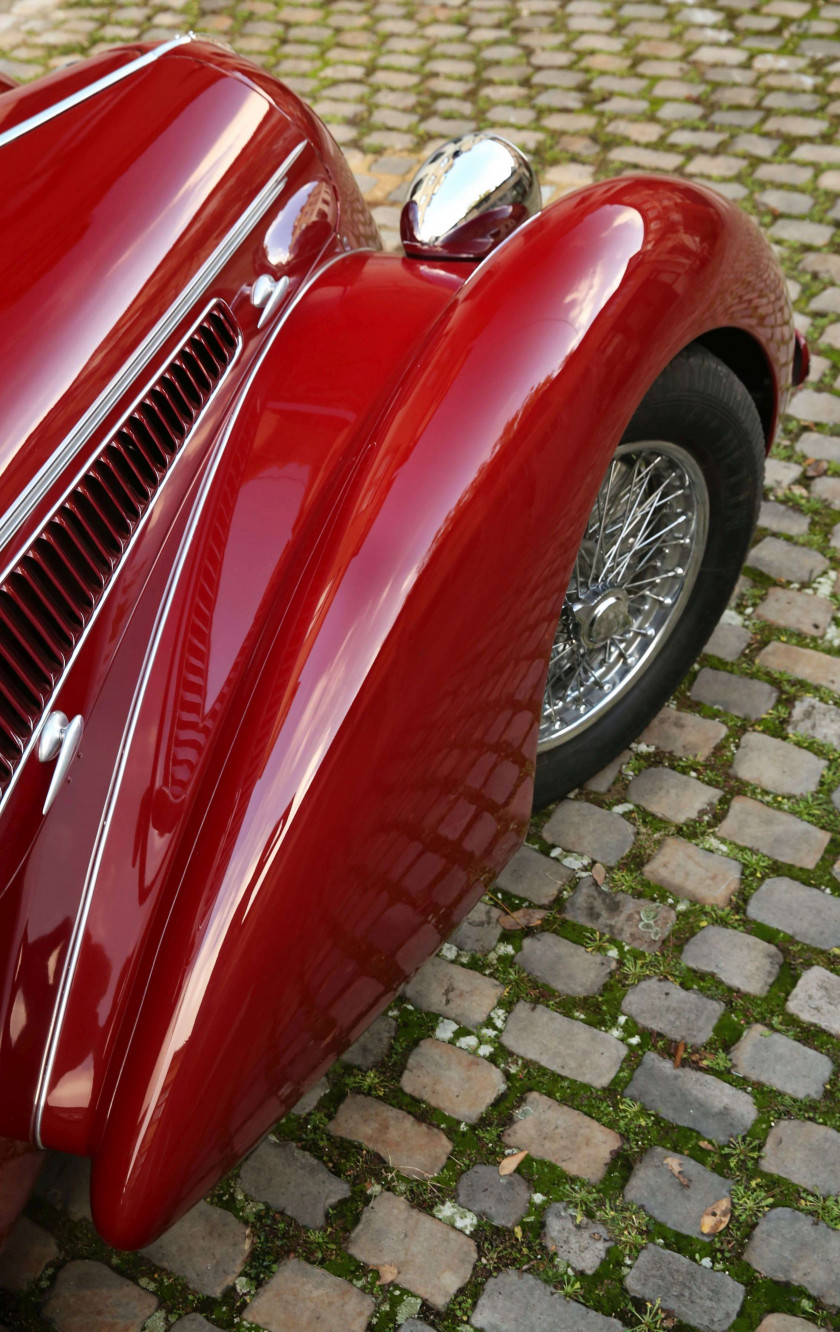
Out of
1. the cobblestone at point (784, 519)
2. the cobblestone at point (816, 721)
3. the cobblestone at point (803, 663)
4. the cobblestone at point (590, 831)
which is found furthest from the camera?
the cobblestone at point (784, 519)

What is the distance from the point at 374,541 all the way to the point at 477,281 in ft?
1.93

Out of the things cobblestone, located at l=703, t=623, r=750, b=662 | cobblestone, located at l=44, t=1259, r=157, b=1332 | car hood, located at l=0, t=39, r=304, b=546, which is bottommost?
cobblestone, located at l=44, t=1259, r=157, b=1332

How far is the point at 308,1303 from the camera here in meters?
2.04

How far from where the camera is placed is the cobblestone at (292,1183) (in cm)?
215

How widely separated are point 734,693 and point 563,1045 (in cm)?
104

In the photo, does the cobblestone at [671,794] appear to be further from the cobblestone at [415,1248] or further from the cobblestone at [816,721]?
the cobblestone at [415,1248]

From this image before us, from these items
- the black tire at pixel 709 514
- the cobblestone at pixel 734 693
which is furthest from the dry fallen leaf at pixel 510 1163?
the cobblestone at pixel 734 693

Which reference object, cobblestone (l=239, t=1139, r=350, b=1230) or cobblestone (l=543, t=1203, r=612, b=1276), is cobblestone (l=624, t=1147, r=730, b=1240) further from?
cobblestone (l=239, t=1139, r=350, b=1230)

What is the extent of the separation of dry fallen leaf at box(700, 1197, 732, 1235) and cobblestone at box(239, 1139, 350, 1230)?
2.14 feet

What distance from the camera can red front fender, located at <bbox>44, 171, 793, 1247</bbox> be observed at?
1.55 meters

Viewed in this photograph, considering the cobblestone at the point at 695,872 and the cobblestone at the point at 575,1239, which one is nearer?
the cobblestone at the point at 575,1239

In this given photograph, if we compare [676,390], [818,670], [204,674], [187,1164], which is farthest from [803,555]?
[187,1164]

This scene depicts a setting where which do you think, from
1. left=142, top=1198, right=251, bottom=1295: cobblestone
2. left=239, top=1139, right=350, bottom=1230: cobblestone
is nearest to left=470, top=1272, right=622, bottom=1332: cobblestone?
left=239, top=1139, right=350, bottom=1230: cobblestone

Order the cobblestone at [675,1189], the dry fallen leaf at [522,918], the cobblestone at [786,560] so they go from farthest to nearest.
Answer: the cobblestone at [786,560] → the dry fallen leaf at [522,918] → the cobblestone at [675,1189]
